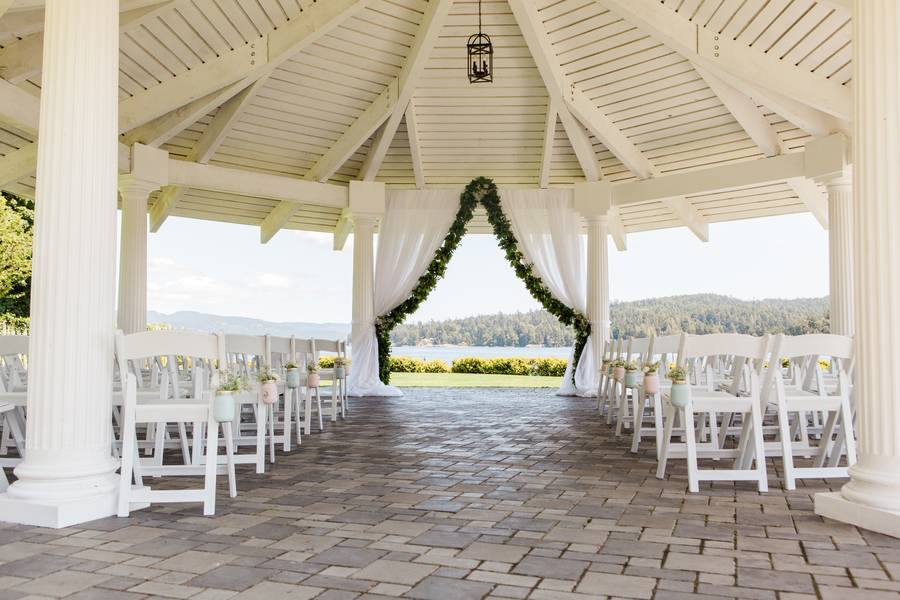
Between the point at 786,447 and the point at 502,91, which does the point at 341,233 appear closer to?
the point at 502,91

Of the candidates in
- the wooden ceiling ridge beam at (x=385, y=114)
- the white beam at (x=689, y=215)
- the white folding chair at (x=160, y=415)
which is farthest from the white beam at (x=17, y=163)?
the white beam at (x=689, y=215)

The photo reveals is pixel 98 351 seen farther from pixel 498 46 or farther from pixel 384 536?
pixel 498 46

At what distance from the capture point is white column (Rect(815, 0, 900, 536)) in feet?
11.6

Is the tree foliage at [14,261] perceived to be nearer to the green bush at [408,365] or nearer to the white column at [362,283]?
the green bush at [408,365]

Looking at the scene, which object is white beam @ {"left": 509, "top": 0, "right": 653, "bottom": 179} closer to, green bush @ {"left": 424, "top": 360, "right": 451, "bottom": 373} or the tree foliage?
green bush @ {"left": 424, "top": 360, "right": 451, "bottom": 373}

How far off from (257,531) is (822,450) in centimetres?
338

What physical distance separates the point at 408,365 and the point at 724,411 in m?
12.7

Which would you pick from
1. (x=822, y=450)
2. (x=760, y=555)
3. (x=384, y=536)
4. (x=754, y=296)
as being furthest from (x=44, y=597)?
(x=754, y=296)

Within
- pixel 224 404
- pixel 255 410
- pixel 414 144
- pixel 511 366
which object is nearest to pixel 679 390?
pixel 224 404

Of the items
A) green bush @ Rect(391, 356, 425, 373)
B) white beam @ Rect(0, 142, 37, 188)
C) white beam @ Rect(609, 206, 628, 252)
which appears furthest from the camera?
green bush @ Rect(391, 356, 425, 373)

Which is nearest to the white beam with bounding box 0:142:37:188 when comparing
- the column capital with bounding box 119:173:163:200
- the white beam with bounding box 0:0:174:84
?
the column capital with bounding box 119:173:163:200

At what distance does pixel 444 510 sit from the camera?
3.81 metres

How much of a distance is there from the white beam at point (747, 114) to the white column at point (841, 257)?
1.00 meters

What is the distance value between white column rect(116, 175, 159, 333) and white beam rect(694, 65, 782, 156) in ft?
21.9
